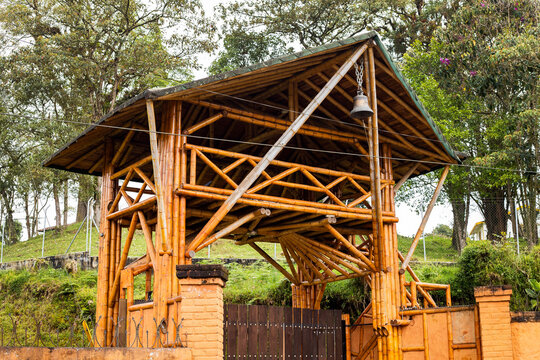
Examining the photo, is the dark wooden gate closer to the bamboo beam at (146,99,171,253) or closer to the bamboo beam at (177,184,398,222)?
the bamboo beam at (146,99,171,253)

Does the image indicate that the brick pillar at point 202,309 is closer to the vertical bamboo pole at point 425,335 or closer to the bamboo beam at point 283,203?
the bamboo beam at point 283,203

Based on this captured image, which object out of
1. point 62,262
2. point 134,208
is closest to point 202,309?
point 134,208

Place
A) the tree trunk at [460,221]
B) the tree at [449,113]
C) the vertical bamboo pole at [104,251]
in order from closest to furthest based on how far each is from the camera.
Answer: the vertical bamboo pole at [104,251] → the tree at [449,113] → the tree trunk at [460,221]

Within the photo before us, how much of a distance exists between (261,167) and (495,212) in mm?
18631

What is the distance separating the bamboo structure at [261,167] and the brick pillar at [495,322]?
267 centimetres

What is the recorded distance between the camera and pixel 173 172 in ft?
37.1

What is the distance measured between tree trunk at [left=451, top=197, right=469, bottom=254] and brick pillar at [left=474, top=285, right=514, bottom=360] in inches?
652

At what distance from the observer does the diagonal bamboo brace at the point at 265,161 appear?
10766 mm

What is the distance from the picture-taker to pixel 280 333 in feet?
35.6

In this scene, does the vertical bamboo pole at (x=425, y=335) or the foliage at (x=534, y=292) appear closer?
the vertical bamboo pole at (x=425, y=335)

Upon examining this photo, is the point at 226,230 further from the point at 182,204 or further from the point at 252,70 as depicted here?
the point at 252,70

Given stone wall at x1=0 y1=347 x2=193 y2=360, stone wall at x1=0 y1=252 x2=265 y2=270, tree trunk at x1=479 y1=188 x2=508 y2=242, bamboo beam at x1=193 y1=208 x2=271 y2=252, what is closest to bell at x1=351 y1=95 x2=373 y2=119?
bamboo beam at x1=193 y1=208 x2=271 y2=252

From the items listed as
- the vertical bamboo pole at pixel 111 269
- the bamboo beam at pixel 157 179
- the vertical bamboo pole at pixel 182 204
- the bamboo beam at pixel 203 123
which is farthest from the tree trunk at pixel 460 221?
the bamboo beam at pixel 157 179

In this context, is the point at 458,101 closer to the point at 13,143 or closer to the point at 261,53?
the point at 261,53
